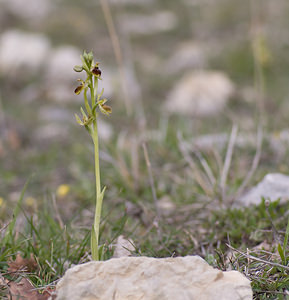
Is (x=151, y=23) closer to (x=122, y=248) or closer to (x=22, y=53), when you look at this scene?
(x=22, y=53)

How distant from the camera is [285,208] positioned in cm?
197

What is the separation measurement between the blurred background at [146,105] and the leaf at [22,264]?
379 mm

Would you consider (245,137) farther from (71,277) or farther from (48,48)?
(48,48)

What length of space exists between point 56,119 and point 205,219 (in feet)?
13.7

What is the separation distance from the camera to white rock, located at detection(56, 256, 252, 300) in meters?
1.13

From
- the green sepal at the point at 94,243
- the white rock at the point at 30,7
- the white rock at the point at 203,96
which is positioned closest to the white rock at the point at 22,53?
the white rock at the point at 203,96

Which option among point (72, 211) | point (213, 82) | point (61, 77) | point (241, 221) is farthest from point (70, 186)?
point (61, 77)

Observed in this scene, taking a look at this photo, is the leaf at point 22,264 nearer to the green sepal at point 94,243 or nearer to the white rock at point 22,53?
the green sepal at point 94,243

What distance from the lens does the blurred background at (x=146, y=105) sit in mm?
2727

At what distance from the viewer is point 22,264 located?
1584mm

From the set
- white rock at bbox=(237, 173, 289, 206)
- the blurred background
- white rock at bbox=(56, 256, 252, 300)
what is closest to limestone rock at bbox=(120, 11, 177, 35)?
the blurred background

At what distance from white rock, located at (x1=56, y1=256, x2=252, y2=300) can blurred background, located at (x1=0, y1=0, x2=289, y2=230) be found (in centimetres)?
52

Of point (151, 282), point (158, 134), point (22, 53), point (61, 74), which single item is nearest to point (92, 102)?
point (151, 282)

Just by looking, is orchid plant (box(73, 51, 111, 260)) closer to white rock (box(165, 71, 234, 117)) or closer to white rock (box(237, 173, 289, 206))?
white rock (box(237, 173, 289, 206))
